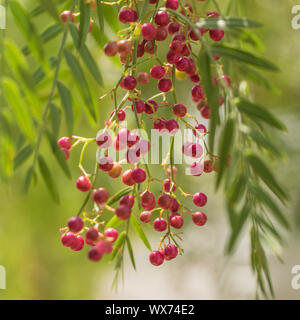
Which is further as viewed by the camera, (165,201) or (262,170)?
(165,201)

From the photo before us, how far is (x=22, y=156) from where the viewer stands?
355 millimetres

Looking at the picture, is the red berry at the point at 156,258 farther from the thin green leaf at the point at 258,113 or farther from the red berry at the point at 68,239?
the thin green leaf at the point at 258,113

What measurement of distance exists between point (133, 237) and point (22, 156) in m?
1.76

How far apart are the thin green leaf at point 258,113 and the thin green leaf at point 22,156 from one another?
0.57 feet

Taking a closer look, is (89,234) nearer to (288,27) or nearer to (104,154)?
(104,154)

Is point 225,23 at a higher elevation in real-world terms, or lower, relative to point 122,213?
higher

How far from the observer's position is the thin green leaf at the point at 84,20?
0.34m

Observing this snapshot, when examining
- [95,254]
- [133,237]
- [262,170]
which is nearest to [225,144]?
[262,170]

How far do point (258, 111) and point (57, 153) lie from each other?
0.14 meters

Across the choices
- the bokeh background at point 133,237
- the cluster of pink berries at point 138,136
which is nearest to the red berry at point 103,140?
the cluster of pink berries at point 138,136

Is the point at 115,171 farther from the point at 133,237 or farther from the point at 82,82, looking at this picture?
the point at 133,237

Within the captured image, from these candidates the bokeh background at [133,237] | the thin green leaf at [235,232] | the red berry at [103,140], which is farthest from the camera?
the bokeh background at [133,237]

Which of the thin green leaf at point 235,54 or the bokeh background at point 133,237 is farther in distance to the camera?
the bokeh background at point 133,237

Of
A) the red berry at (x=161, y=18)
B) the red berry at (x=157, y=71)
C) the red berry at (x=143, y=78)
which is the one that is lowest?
the red berry at (x=143, y=78)
